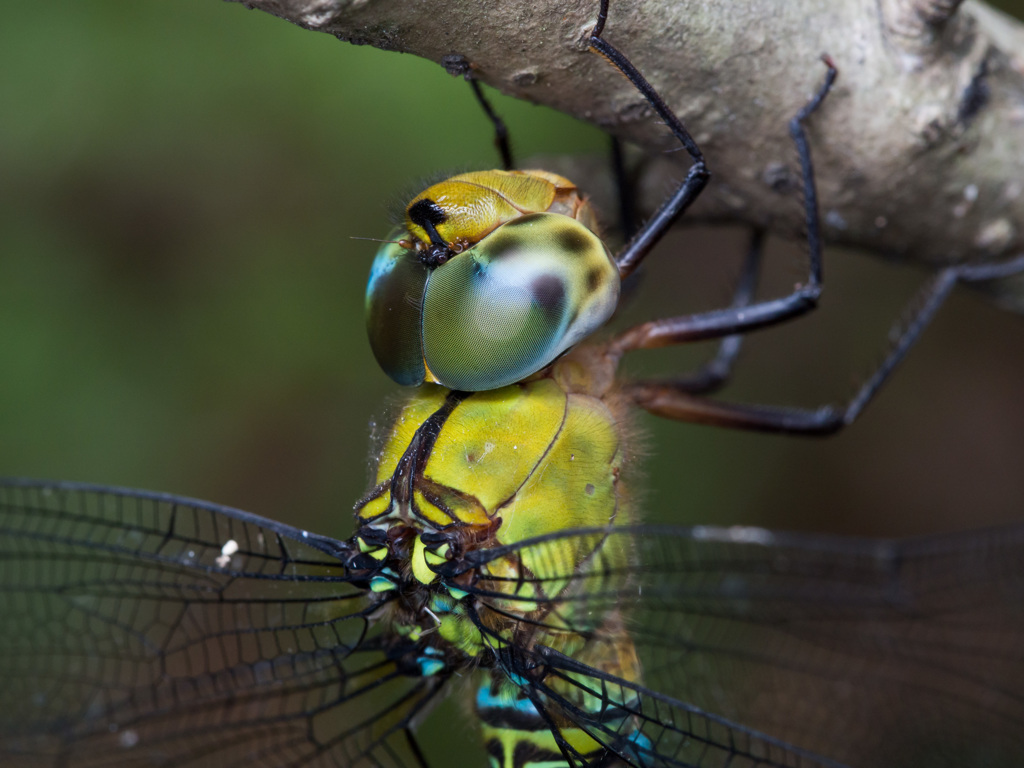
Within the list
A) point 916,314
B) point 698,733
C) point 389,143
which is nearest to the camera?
point 698,733

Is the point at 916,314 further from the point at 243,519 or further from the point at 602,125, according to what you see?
the point at 243,519

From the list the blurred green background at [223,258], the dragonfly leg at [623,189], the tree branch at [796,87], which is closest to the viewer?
the tree branch at [796,87]

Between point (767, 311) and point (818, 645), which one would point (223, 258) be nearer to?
point (767, 311)

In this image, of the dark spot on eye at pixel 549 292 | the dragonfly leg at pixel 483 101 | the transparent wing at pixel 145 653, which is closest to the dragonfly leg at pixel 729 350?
the dragonfly leg at pixel 483 101

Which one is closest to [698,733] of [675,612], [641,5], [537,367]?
[675,612]

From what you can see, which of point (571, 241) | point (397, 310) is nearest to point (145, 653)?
point (397, 310)

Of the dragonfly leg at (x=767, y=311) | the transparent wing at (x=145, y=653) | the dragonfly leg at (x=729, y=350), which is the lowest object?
the transparent wing at (x=145, y=653)

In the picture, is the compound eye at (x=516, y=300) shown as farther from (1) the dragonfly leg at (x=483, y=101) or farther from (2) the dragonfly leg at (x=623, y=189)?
(2) the dragonfly leg at (x=623, y=189)
